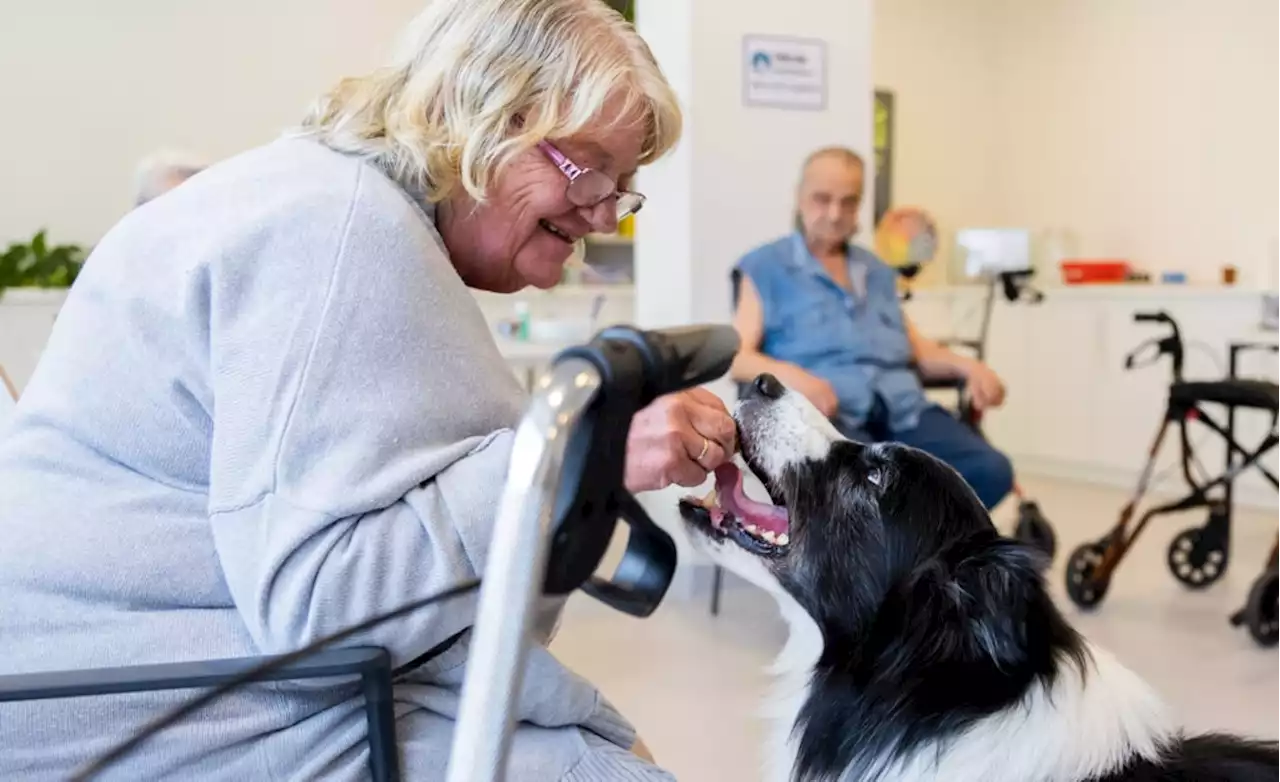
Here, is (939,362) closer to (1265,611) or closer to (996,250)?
(1265,611)

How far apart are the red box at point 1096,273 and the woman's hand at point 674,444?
4.95 meters

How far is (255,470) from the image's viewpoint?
2.69 feet

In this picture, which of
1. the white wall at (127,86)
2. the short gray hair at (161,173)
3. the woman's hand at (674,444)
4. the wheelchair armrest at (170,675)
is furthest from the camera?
the white wall at (127,86)

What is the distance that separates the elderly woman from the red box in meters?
4.93

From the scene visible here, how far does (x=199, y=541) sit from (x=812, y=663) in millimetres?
736

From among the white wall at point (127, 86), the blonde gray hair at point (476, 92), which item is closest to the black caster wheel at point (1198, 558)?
the blonde gray hair at point (476, 92)

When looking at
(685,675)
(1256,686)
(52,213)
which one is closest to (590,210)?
(685,675)

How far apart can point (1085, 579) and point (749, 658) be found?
1.14m

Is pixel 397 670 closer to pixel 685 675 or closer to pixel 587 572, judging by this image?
pixel 587 572

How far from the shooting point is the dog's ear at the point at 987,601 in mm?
1096

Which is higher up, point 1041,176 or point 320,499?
point 1041,176

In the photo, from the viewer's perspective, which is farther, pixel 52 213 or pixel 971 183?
pixel 971 183

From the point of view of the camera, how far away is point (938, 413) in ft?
9.66

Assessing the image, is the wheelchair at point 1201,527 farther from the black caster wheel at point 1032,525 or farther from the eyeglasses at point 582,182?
the eyeglasses at point 582,182
